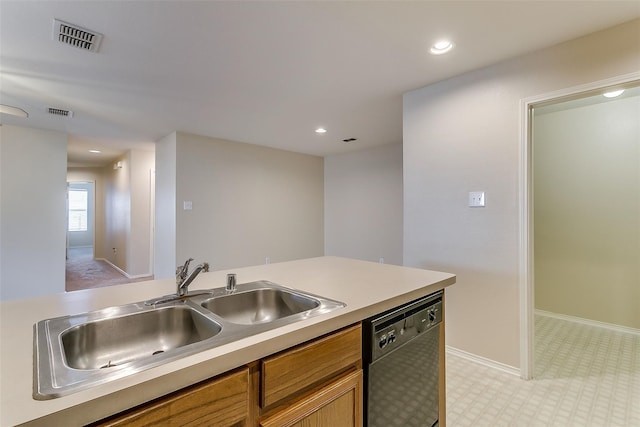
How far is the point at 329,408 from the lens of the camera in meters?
0.91

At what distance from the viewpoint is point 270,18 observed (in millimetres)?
1666

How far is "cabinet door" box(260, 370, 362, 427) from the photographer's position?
82 cm

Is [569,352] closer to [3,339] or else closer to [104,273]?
[3,339]

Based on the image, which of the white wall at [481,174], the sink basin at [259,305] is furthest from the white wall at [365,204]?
the sink basin at [259,305]

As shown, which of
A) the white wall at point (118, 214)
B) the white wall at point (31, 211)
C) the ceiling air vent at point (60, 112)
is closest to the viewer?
the ceiling air vent at point (60, 112)

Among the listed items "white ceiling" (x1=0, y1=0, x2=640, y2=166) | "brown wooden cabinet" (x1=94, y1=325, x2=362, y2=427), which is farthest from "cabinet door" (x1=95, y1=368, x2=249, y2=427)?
"white ceiling" (x1=0, y1=0, x2=640, y2=166)

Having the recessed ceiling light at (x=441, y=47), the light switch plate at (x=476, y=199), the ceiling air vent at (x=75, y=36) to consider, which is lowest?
the light switch plate at (x=476, y=199)

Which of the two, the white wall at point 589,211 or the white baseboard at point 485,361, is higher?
the white wall at point 589,211

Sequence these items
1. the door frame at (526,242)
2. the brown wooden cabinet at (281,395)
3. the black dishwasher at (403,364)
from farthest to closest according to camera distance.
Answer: the door frame at (526,242), the black dishwasher at (403,364), the brown wooden cabinet at (281,395)

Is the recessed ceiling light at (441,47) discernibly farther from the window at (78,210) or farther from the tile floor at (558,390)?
the window at (78,210)

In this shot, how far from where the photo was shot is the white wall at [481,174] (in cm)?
189

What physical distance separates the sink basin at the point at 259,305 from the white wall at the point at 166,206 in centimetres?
310

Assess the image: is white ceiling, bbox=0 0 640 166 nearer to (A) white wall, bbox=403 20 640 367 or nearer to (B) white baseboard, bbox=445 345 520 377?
(A) white wall, bbox=403 20 640 367

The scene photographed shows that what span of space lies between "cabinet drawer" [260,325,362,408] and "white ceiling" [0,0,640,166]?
1.69 meters
